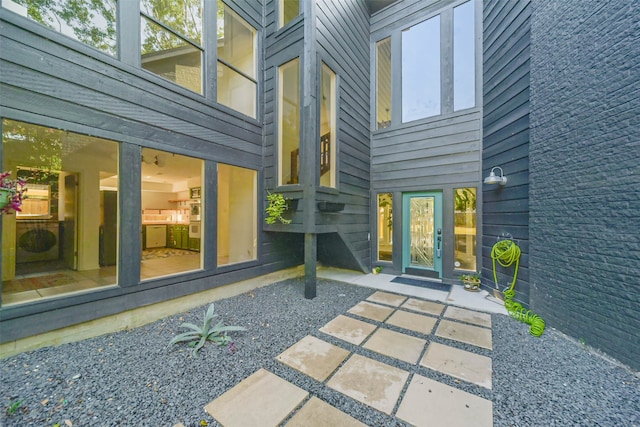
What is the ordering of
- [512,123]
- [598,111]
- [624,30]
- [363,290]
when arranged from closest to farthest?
[624,30] < [598,111] < [512,123] < [363,290]

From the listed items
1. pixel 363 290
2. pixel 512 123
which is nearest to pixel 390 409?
pixel 363 290

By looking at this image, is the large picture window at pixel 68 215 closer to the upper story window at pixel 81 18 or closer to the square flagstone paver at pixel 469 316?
the upper story window at pixel 81 18

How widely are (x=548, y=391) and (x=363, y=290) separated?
99.6 inches

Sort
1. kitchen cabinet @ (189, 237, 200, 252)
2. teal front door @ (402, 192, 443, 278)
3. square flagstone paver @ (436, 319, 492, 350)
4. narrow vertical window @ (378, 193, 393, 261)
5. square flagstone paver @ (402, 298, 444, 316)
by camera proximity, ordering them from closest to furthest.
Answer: square flagstone paver @ (436, 319, 492, 350) < square flagstone paver @ (402, 298, 444, 316) < teal front door @ (402, 192, 443, 278) < narrow vertical window @ (378, 193, 393, 261) < kitchen cabinet @ (189, 237, 200, 252)

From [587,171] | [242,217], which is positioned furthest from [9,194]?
[587,171]

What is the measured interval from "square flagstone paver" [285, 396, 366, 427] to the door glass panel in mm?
3936

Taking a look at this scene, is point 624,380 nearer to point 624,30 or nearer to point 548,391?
point 548,391

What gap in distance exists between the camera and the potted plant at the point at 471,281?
13.2 feet

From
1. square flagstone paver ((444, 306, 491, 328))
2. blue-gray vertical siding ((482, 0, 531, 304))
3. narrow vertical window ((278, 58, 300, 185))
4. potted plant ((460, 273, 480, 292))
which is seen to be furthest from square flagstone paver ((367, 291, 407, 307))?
narrow vertical window ((278, 58, 300, 185))

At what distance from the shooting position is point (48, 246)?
4.47 metres

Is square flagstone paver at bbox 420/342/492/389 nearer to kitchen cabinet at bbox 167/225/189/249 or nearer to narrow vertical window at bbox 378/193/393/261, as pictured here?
narrow vertical window at bbox 378/193/393/261

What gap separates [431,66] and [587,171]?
3.64m

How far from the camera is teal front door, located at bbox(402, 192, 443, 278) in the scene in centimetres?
469

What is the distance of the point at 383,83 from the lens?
5.71 metres
